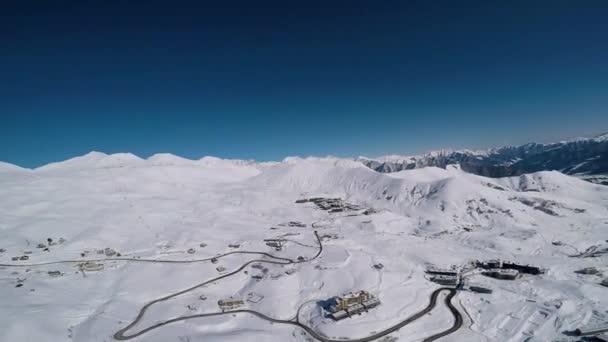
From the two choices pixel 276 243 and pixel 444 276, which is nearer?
pixel 444 276

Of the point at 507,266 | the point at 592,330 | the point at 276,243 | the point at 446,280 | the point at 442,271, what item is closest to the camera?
the point at 592,330

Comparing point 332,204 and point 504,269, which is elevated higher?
point 332,204

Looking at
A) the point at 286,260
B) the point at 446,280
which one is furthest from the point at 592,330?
the point at 286,260

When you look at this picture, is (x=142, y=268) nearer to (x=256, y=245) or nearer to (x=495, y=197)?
(x=256, y=245)

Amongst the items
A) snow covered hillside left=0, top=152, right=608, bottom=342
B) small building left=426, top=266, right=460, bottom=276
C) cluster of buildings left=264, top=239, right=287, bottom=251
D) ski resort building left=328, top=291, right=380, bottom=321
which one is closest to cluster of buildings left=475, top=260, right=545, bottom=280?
snow covered hillside left=0, top=152, right=608, bottom=342

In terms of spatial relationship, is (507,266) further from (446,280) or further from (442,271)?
(446,280)

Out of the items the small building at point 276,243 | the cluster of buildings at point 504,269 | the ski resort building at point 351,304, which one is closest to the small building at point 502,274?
the cluster of buildings at point 504,269

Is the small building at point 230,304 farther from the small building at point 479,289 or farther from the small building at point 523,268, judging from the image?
the small building at point 523,268
